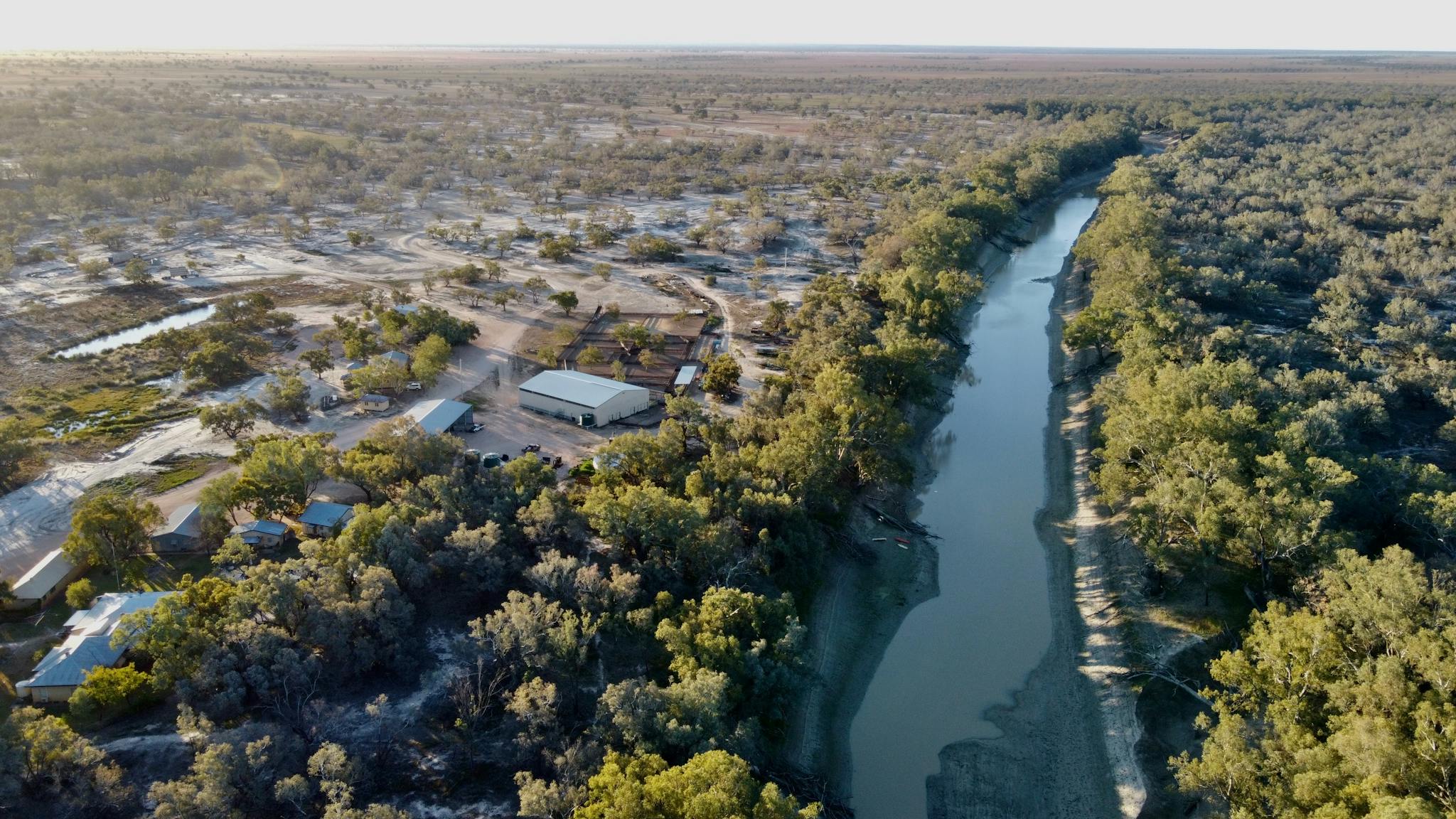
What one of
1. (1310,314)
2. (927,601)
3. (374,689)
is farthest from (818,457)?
(1310,314)

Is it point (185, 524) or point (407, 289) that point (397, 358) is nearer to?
point (407, 289)

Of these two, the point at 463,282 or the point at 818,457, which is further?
the point at 463,282

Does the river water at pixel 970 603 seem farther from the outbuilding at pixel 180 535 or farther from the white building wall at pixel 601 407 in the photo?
the outbuilding at pixel 180 535

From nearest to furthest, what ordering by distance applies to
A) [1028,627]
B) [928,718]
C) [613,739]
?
[613,739]
[928,718]
[1028,627]

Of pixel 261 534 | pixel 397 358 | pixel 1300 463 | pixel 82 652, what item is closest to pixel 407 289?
pixel 397 358

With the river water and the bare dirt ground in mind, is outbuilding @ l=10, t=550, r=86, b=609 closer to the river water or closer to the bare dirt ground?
→ the bare dirt ground

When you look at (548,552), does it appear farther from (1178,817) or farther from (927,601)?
(1178,817)
